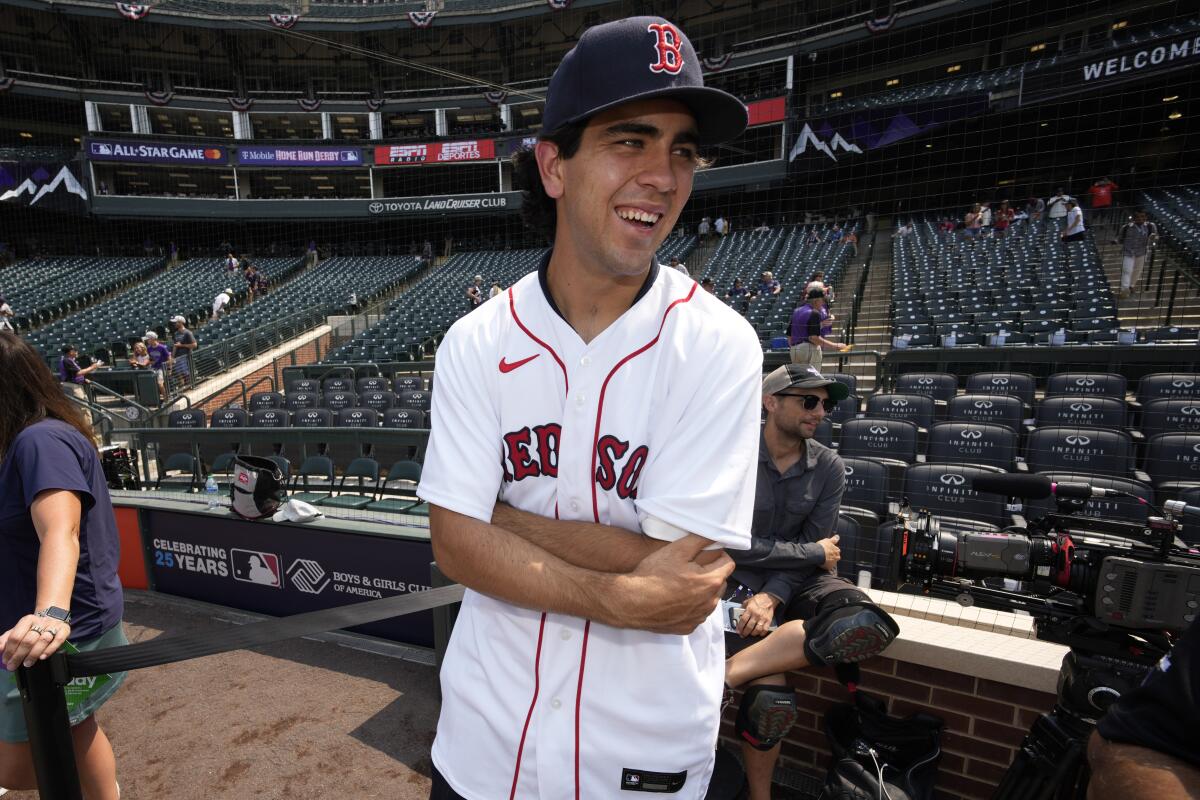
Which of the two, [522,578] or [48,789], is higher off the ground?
[522,578]

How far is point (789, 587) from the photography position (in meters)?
2.47

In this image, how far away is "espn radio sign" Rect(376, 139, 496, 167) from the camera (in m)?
26.8


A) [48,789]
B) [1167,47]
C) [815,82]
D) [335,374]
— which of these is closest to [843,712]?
[48,789]

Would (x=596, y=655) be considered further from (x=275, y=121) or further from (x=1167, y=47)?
(x=275, y=121)

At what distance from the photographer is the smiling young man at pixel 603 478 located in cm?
99

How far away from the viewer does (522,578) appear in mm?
1011

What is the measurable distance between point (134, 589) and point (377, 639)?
2.39 m

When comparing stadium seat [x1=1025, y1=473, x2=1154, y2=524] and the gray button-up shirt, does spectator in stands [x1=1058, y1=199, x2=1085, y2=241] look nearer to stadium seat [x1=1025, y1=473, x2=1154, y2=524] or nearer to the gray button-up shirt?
stadium seat [x1=1025, y1=473, x2=1154, y2=524]

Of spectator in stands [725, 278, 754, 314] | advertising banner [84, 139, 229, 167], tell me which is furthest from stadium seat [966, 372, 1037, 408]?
advertising banner [84, 139, 229, 167]

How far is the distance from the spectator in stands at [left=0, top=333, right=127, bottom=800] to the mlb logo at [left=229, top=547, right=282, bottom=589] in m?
2.07

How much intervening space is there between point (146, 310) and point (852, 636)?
72.4 ft

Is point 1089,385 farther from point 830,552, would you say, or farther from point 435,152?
point 435,152

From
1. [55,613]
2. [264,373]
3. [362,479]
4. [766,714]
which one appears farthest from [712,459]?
[264,373]

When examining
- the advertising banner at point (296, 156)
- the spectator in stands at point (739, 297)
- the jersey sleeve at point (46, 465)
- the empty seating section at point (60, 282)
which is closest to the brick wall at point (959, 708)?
the jersey sleeve at point (46, 465)
